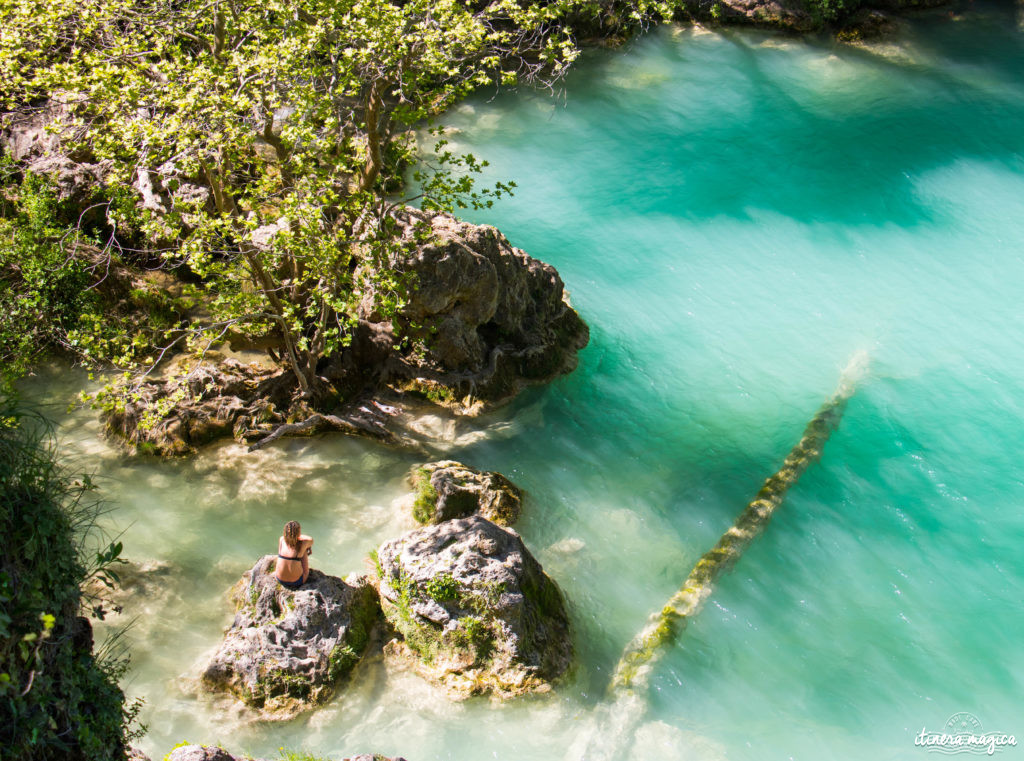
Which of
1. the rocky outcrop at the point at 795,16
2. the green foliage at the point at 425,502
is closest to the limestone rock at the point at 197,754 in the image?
the green foliage at the point at 425,502

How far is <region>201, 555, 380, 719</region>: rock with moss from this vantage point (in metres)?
9.18

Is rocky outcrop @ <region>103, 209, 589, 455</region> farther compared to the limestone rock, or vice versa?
rocky outcrop @ <region>103, 209, 589, 455</region>

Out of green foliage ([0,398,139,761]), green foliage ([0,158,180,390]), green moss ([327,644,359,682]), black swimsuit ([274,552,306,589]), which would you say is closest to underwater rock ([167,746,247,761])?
green foliage ([0,398,139,761])

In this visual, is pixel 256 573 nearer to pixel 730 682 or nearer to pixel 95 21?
pixel 730 682

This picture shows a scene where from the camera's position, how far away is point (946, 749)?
31.8ft

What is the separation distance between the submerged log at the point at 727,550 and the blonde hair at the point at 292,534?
445cm

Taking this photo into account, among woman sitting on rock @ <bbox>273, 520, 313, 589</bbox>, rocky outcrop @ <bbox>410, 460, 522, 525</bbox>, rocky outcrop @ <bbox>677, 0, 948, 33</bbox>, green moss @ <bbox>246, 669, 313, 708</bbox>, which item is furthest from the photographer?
rocky outcrop @ <bbox>677, 0, 948, 33</bbox>

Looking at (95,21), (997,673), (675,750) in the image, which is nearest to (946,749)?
(997,673)

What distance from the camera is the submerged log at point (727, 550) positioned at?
10.2 metres

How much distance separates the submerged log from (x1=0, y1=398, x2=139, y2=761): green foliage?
239 inches

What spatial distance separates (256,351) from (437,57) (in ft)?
21.3

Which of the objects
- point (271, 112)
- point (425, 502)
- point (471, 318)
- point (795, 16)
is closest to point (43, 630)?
point (425, 502)

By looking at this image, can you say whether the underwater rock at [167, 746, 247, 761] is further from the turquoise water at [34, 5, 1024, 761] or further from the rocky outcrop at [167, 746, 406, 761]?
the turquoise water at [34, 5, 1024, 761]

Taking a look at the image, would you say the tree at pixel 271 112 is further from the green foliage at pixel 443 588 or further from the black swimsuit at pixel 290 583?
the green foliage at pixel 443 588
